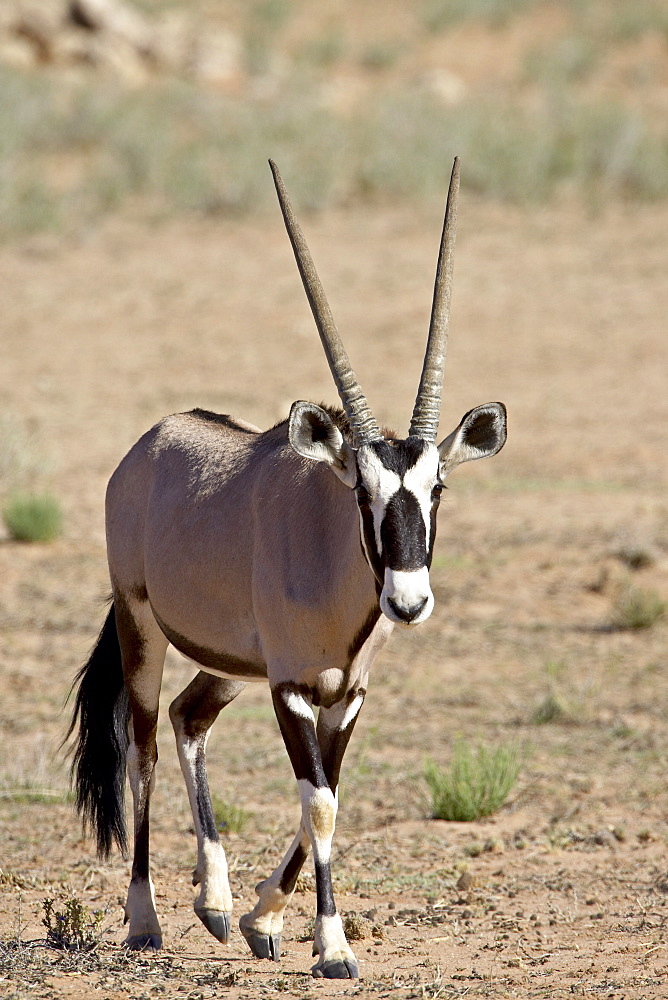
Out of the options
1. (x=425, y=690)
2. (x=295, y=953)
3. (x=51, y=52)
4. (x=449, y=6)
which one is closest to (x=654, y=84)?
(x=449, y=6)

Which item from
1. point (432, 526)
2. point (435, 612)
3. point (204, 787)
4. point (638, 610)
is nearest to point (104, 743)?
point (204, 787)

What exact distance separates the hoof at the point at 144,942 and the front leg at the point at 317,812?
74 centimetres

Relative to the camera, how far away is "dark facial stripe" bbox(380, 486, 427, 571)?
12.6 ft

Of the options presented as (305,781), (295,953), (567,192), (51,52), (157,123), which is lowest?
(295,953)

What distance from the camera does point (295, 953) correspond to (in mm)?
4797

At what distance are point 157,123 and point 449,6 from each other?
1386 cm

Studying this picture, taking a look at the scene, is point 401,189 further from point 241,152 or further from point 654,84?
point 654,84

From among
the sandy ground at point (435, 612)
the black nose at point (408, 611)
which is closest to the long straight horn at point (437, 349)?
the black nose at point (408, 611)

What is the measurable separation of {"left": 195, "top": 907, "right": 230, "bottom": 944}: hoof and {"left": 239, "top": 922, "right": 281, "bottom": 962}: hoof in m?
0.15

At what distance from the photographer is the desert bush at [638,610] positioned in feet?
29.1

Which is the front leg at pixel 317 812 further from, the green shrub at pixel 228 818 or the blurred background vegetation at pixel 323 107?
the blurred background vegetation at pixel 323 107

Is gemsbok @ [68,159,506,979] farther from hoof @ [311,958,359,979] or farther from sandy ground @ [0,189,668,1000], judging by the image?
sandy ground @ [0,189,668,1000]

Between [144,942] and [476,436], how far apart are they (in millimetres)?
2090

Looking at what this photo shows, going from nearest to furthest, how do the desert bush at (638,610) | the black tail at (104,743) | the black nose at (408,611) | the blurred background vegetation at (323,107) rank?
the black nose at (408,611), the black tail at (104,743), the desert bush at (638,610), the blurred background vegetation at (323,107)
